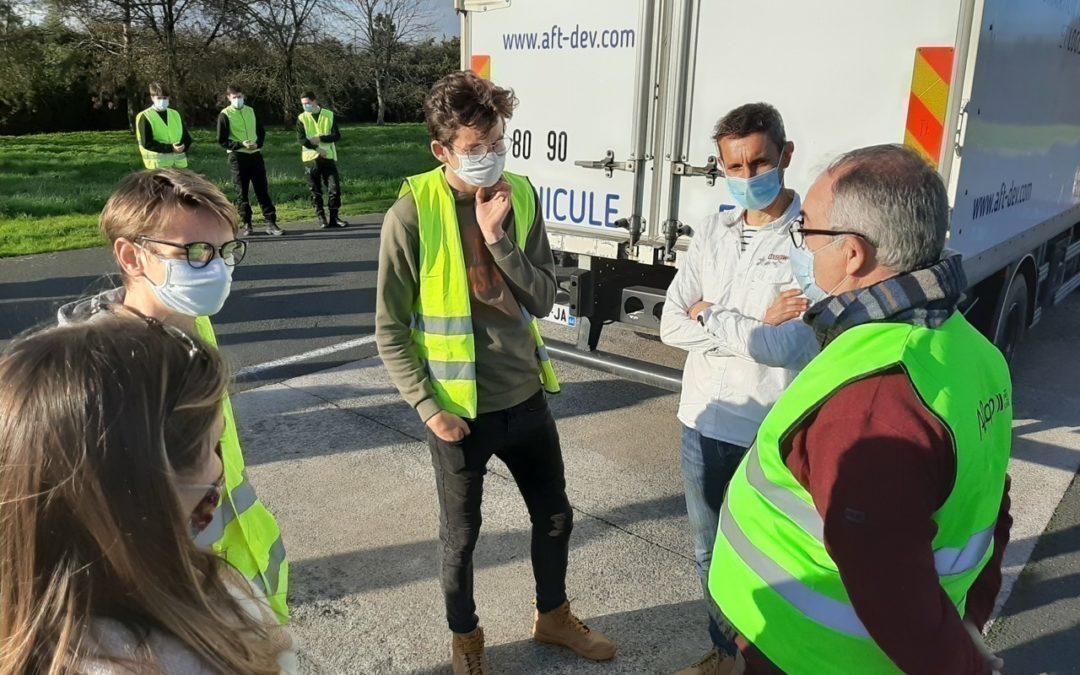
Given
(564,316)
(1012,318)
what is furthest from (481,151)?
(1012,318)

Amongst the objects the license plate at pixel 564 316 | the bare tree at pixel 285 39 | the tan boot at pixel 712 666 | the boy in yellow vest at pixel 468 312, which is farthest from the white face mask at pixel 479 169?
the bare tree at pixel 285 39

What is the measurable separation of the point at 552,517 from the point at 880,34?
2426 mm

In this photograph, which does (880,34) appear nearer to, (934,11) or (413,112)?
(934,11)

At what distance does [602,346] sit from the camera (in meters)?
6.23

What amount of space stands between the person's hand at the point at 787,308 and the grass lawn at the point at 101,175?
824 centimetres

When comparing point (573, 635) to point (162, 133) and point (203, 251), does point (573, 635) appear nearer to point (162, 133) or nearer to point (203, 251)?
point (203, 251)

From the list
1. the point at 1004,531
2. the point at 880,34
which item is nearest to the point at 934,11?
the point at 880,34

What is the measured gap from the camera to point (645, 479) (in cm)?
419

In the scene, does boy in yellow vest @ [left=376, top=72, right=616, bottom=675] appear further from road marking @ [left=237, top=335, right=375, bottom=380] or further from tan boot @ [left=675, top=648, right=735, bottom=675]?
road marking @ [left=237, top=335, right=375, bottom=380]

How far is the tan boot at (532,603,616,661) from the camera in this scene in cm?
278

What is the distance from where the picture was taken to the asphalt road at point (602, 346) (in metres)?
3.14

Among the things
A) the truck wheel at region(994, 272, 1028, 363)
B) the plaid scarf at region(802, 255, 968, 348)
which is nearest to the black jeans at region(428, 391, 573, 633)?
the plaid scarf at region(802, 255, 968, 348)

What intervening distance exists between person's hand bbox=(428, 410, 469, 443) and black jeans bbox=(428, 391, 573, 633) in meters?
0.05

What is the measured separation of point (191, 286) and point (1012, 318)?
5.23 meters
